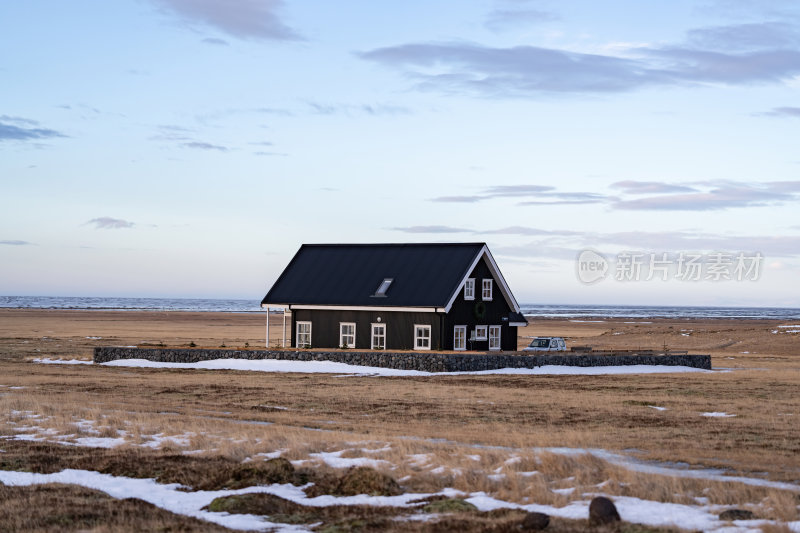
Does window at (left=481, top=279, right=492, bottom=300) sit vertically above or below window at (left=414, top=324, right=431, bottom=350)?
above

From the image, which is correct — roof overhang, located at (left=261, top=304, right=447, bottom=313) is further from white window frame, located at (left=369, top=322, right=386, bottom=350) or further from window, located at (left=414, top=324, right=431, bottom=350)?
window, located at (left=414, top=324, right=431, bottom=350)

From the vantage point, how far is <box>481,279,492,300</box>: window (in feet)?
180

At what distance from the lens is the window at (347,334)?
54.7m

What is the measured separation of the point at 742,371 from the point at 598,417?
83.8 ft

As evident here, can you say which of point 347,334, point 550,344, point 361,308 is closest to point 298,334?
point 347,334

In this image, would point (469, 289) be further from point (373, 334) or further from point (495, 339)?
point (373, 334)

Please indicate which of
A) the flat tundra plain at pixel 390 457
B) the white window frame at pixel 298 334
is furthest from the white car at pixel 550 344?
the flat tundra plain at pixel 390 457

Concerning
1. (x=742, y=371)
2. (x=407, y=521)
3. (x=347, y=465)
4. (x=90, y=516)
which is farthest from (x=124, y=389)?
(x=742, y=371)

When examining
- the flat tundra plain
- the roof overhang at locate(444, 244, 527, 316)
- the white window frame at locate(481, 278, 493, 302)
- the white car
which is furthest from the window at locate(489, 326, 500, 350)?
the flat tundra plain

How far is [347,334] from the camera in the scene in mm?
54906

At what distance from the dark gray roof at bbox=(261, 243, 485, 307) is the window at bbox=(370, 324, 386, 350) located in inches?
51.6

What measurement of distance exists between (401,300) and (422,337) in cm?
239

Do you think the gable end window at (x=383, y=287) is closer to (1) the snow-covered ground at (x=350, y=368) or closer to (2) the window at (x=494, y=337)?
(1) the snow-covered ground at (x=350, y=368)

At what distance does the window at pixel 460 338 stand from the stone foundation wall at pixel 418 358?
4.37 m
